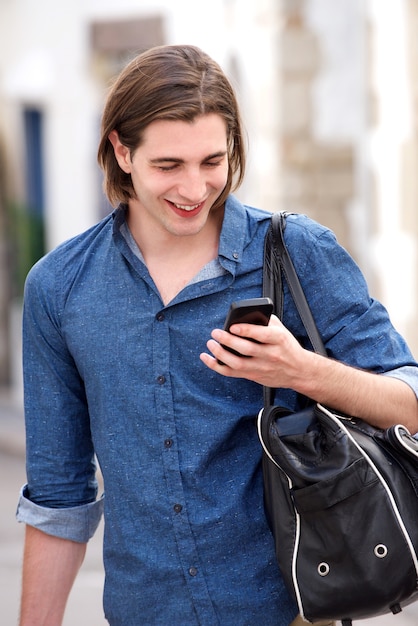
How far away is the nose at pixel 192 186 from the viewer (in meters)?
2.34

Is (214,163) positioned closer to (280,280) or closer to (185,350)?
(280,280)

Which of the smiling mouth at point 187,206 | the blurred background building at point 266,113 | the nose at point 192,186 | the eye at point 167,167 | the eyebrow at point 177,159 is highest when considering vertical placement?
the eyebrow at point 177,159

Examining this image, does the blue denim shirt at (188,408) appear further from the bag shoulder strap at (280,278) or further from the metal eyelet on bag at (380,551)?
the metal eyelet on bag at (380,551)

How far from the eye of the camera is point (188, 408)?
2420 mm

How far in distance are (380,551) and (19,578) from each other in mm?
4769

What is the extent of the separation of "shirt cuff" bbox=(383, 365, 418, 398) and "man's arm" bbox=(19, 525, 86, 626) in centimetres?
74

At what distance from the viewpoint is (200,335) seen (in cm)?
244

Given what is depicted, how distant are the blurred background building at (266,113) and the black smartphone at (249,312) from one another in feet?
13.3

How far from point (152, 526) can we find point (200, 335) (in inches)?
14.3

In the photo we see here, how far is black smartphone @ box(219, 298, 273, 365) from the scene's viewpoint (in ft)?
6.92

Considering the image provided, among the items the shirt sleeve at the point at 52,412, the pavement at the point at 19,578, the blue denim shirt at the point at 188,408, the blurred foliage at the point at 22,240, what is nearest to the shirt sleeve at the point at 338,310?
the blue denim shirt at the point at 188,408

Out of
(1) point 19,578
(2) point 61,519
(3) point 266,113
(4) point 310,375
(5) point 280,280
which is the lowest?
(1) point 19,578

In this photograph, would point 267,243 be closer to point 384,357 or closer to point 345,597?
point 384,357

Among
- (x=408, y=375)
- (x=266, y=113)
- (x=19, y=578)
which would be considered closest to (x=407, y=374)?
(x=408, y=375)
